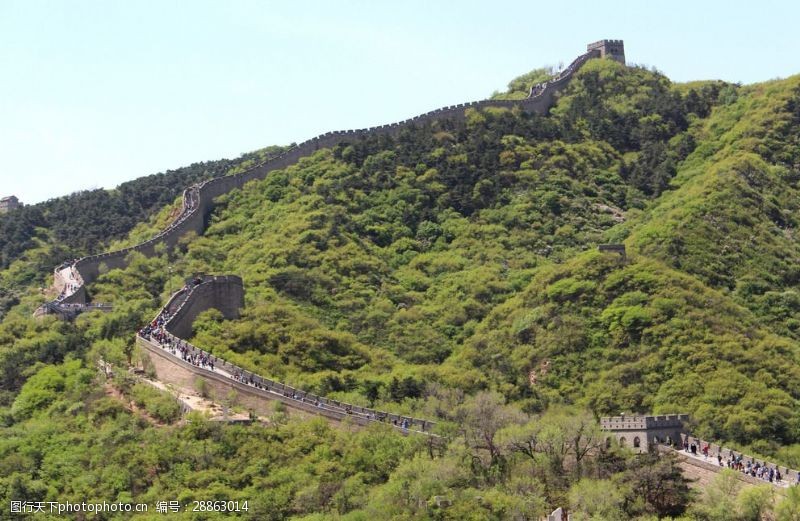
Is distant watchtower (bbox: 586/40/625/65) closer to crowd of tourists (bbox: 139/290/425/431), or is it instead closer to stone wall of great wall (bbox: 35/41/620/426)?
stone wall of great wall (bbox: 35/41/620/426)

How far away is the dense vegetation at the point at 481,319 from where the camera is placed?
224ft

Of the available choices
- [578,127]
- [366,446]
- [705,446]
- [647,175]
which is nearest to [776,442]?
[705,446]

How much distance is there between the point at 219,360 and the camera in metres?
79.9

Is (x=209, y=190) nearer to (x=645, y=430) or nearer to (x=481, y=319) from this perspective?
(x=481, y=319)

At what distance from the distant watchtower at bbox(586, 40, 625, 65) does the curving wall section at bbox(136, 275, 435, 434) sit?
5910 cm

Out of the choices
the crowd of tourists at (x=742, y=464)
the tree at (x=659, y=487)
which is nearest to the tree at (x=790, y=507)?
the crowd of tourists at (x=742, y=464)

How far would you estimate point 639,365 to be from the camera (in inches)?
3226

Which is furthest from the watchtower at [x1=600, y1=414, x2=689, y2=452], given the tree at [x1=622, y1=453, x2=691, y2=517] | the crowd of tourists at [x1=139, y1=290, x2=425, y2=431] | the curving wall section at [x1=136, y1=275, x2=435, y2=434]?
the crowd of tourists at [x1=139, y1=290, x2=425, y2=431]

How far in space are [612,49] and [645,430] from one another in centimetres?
7584

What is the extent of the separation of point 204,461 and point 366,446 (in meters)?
6.25

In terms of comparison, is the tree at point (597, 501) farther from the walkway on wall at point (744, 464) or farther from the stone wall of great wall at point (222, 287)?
the stone wall of great wall at point (222, 287)

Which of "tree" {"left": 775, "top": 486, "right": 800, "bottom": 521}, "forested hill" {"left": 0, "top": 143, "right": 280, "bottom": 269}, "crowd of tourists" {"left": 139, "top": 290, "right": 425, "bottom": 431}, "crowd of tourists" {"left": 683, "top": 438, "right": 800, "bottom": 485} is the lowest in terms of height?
"tree" {"left": 775, "top": 486, "right": 800, "bottom": 521}

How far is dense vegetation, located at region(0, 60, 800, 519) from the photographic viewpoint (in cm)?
6838

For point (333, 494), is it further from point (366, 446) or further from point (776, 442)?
point (776, 442)
